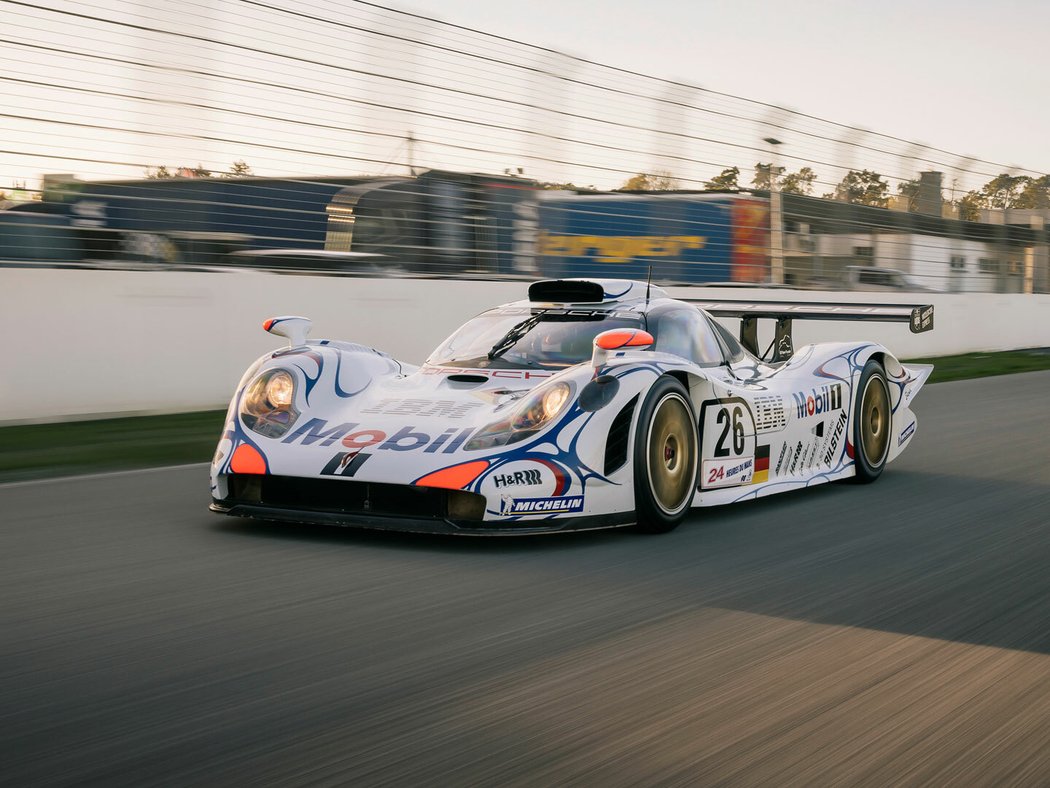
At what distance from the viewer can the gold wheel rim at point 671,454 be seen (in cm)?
554

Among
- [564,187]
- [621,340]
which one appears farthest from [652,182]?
[621,340]

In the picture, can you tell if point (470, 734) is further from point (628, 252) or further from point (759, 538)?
point (628, 252)

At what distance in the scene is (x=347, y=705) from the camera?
317cm

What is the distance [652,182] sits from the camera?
15148 millimetres

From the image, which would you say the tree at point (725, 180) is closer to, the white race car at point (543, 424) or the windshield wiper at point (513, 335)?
the white race car at point (543, 424)

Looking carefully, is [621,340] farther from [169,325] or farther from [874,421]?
[169,325]

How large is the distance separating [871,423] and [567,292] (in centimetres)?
200

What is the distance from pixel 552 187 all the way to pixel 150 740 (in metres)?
10.9

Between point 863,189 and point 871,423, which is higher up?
point 863,189

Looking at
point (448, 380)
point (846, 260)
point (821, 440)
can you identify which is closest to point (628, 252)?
point (846, 260)

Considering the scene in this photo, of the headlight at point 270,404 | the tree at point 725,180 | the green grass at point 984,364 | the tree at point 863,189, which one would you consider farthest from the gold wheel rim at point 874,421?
the tree at point 863,189

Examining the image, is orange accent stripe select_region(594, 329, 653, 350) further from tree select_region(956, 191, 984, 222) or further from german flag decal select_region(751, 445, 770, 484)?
tree select_region(956, 191, 984, 222)

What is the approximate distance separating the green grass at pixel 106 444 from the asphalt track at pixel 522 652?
1.28 metres

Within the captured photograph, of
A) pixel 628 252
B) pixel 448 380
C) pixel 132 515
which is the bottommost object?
pixel 132 515
